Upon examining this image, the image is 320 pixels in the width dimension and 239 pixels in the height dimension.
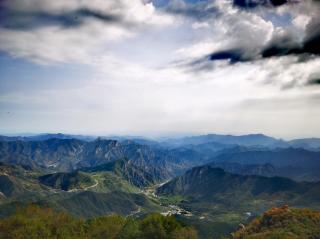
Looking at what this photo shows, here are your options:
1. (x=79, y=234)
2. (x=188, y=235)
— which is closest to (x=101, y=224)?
(x=79, y=234)

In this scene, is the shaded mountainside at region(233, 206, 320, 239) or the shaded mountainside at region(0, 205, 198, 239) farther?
the shaded mountainside at region(233, 206, 320, 239)

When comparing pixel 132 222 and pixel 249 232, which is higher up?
pixel 132 222

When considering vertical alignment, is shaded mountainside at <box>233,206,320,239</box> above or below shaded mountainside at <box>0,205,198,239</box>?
below

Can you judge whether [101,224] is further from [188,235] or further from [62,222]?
[188,235]

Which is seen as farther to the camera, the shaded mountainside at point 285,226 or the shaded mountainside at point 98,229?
the shaded mountainside at point 285,226

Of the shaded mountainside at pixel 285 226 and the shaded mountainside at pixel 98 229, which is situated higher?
the shaded mountainside at pixel 98 229

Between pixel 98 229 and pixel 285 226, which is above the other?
pixel 98 229

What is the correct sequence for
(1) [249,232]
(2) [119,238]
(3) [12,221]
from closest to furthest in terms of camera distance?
(2) [119,238] → (3) [12,221] → (1) [249,232]

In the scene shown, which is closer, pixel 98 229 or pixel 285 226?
pixel 98 229
